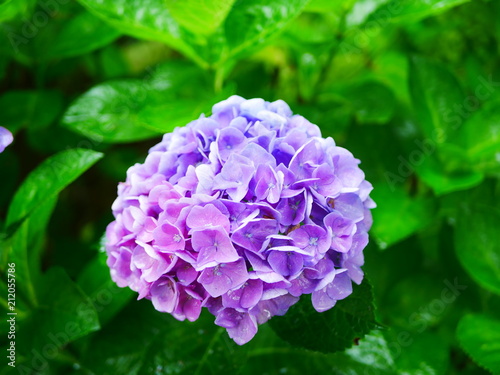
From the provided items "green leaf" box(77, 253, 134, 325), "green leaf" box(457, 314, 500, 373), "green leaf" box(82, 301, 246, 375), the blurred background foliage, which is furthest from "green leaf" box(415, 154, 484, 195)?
"green leaf" box(77, 253, 134, 325)

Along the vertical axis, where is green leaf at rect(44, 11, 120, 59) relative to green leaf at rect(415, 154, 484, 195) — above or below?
above

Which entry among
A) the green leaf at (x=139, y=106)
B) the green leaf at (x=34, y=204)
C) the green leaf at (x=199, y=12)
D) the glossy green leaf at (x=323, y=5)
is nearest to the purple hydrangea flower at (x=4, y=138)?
the green leaf at (x=34, y=204)

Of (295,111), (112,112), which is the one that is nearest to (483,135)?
(295,111)

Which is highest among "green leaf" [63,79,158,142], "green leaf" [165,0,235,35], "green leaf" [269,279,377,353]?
"green leaf" [165,0,235,35]

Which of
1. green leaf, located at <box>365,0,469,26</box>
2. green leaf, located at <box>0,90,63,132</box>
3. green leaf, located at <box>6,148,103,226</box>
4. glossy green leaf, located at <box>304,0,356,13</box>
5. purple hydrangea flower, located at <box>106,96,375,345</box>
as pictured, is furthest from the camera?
green leaf, located at <box>0,90,63,132</box>

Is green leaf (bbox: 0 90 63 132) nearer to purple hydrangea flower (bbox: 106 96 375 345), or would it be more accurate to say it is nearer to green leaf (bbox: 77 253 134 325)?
green leaf (bbox: 77 253 134 325)

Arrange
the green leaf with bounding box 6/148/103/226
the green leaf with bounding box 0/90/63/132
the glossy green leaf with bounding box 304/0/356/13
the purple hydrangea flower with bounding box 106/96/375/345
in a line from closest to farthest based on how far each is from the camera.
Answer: the purple hydrangea flower with bounding box 106/96/375/345 < the green leaf with bounding box 6/148/103/226 < the glossy green leaf with bounding box 304/0/356/13 < the green leaf with bounding box 0/90/63/132
